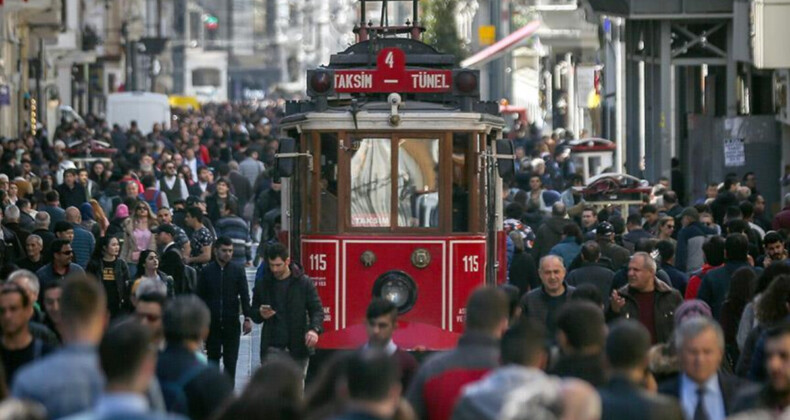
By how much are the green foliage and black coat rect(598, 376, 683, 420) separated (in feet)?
201

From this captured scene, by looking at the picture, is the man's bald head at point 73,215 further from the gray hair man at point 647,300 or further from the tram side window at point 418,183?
the gray hair man at point 647,300

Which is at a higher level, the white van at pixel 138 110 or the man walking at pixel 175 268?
the white van at pixel 138 110

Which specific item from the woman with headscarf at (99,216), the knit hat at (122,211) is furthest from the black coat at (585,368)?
the woman with headscarf at (99,216)

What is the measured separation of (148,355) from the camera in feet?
24.5

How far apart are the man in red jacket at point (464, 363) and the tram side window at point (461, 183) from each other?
7333 mm

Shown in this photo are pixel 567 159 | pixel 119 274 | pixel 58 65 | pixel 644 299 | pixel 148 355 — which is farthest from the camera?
pixel 58 65

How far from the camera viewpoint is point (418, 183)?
635 inches

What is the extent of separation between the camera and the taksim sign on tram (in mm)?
16562

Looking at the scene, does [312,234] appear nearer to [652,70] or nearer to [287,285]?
[287,285]

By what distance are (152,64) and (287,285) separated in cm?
6962

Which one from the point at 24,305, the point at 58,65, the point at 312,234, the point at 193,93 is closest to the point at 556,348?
the point at 24,305

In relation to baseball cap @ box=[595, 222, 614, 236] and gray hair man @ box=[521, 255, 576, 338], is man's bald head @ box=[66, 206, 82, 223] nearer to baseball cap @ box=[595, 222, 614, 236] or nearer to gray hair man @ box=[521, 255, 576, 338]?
baseball cap @ box=[595, 222, 614, 236]

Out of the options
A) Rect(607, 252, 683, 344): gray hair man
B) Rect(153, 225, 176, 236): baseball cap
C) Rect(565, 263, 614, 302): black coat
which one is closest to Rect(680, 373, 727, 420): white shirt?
Rect(607, 252, 683, 344): gray hair man

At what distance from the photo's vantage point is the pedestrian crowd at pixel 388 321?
293 inches
